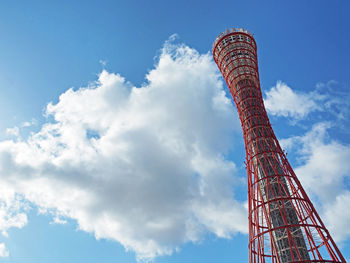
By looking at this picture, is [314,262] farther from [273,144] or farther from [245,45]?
[245,45]

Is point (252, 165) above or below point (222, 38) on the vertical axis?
below

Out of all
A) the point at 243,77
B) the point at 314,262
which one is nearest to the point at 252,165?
the point at 314,262

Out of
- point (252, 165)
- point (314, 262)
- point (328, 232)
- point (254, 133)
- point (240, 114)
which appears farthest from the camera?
point (240, 114)

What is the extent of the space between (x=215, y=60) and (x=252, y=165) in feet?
76.2

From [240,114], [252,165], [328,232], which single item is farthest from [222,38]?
[328,232]

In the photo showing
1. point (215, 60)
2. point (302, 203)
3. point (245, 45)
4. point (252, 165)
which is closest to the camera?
point (302, 203)

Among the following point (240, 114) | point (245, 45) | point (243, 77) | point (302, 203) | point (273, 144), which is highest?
point (245, 45)

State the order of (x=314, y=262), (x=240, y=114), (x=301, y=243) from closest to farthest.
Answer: (x=314, y=262), (x=301, y=243), (x=240, y=114)

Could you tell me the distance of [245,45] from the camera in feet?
148

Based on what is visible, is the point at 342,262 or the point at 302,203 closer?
the point at 342,262

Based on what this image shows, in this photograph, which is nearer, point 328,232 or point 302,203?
point 328,232

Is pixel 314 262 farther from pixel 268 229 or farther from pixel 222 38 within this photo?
pixel 222 38

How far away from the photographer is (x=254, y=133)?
119 ft

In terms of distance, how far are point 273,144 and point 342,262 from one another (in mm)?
14995
